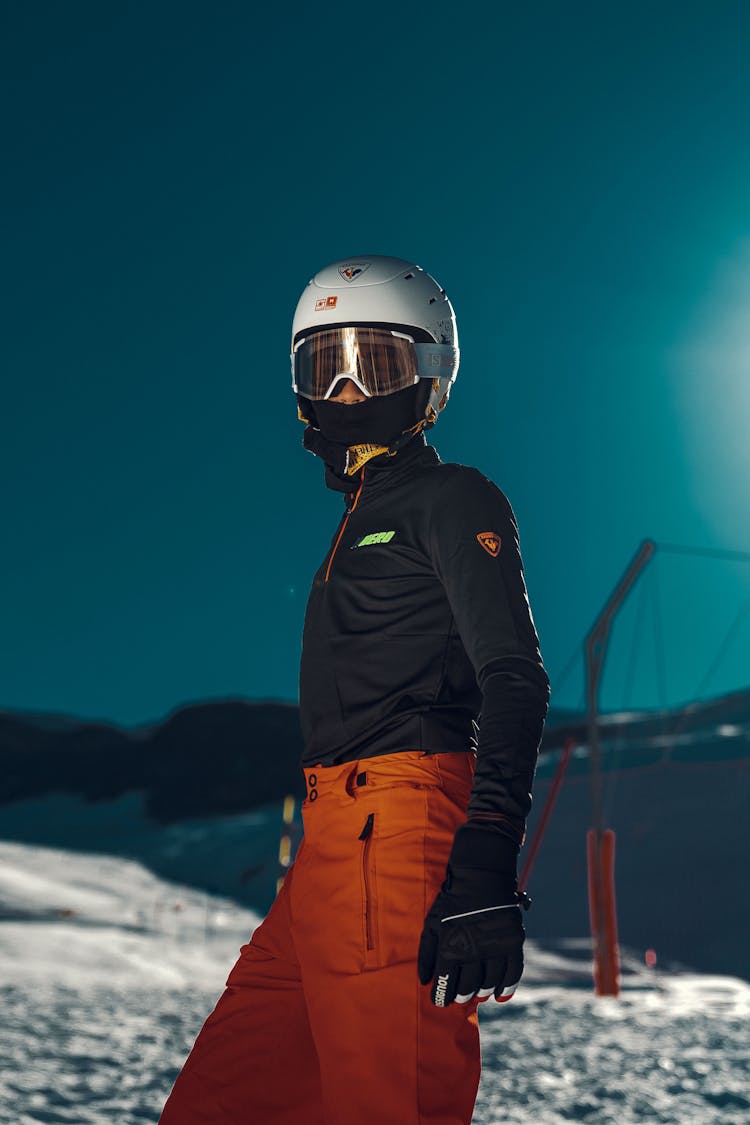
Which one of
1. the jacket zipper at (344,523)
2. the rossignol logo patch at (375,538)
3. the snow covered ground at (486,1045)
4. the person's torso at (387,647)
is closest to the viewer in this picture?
the person's torso at (387,647)

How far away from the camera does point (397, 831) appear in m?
2.10

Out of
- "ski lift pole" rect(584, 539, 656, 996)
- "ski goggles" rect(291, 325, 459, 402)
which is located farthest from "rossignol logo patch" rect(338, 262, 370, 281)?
"ski lift pole" rect(584, 539, 656, 996)

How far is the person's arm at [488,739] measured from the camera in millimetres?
1943

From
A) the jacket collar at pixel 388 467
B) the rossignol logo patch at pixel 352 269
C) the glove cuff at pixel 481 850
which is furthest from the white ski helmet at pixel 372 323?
the glove cuff at pixel 481 850

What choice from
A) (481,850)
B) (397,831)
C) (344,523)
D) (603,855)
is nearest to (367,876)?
(397,831)

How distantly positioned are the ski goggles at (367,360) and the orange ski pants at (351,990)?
34.7 inches

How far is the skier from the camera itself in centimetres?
200

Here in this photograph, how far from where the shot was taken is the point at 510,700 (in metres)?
2.11

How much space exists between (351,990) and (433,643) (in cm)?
64

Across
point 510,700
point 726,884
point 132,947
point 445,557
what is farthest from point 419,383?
point 726,884

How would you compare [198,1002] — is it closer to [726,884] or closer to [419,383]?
[419,383]

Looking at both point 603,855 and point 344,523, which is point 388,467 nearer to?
point 344,523

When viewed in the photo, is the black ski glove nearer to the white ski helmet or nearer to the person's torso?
the person's torso

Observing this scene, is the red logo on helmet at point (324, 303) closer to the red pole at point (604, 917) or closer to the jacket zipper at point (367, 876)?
the jacket zipper at point (367, 876)
